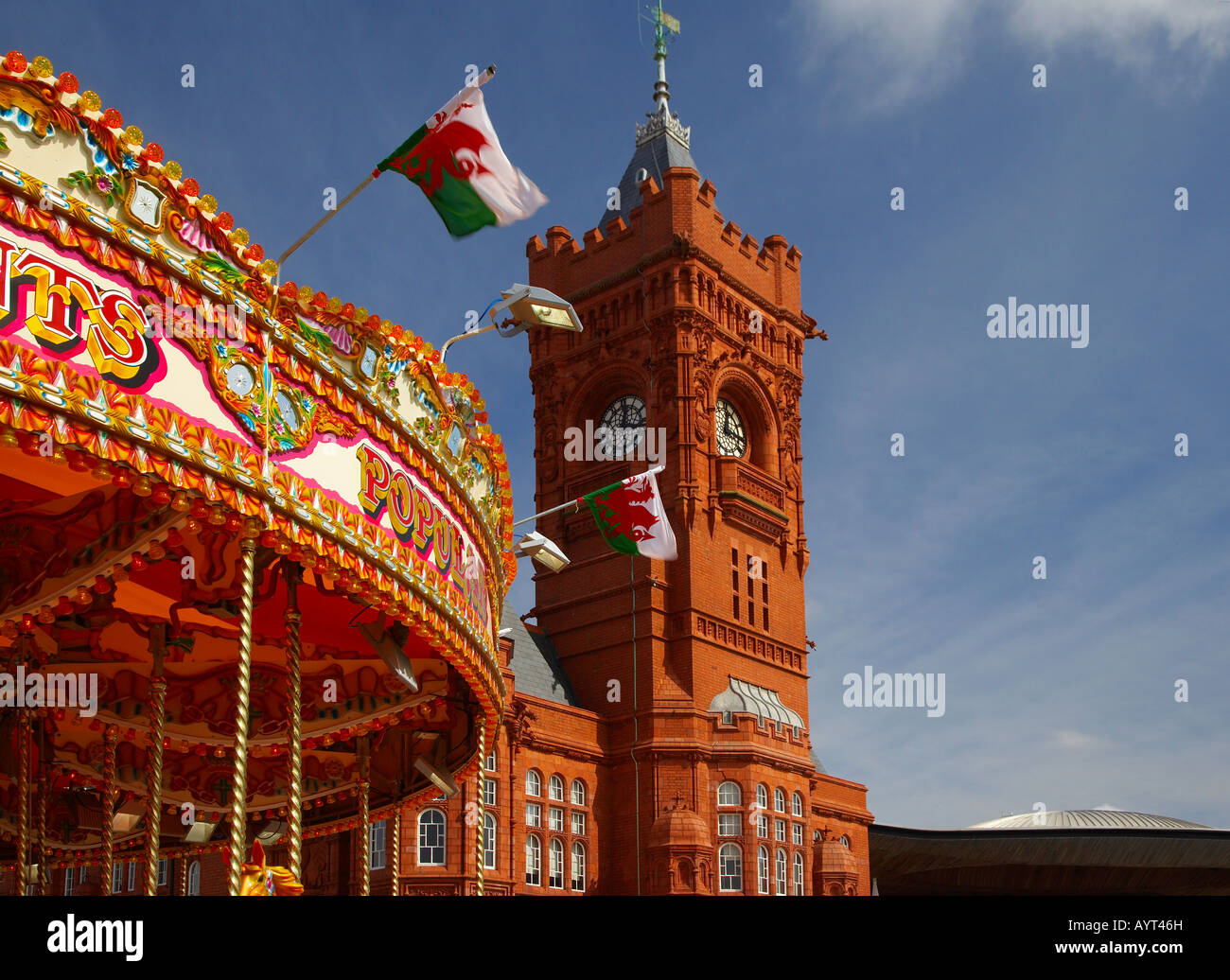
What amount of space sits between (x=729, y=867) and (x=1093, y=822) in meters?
23.7

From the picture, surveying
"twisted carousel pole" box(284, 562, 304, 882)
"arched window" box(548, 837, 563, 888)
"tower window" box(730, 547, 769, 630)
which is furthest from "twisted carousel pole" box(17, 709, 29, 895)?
"tower window" box(730, 547, 769, 630)

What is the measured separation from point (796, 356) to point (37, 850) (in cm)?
4187

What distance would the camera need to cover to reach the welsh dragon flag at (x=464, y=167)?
13.8 meters

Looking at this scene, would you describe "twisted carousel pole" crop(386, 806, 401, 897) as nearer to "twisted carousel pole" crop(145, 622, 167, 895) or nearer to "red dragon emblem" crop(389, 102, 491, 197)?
"twisted carousel pole" crop(145, 622, 167, 895)

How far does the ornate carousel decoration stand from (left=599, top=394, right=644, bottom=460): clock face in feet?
101

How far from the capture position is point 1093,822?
2431 inches

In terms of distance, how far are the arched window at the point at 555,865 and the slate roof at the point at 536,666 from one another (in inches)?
174

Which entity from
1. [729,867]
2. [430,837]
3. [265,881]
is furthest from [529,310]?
[729,867]

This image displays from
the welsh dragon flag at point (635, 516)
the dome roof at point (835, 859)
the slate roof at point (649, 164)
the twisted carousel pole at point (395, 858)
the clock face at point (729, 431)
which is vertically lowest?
the dome roof at point (835, 859)

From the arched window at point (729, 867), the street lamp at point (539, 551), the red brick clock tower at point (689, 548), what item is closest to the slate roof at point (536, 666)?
the red brick clock tower at point (689, 548)

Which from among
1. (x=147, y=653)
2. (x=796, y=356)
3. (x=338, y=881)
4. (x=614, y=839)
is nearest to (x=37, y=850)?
(x=147, y=653)

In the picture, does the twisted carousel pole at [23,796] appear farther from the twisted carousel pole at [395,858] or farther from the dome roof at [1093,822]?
the dome roof at [1093,822]

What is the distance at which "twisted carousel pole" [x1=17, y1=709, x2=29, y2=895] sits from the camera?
639 inches
